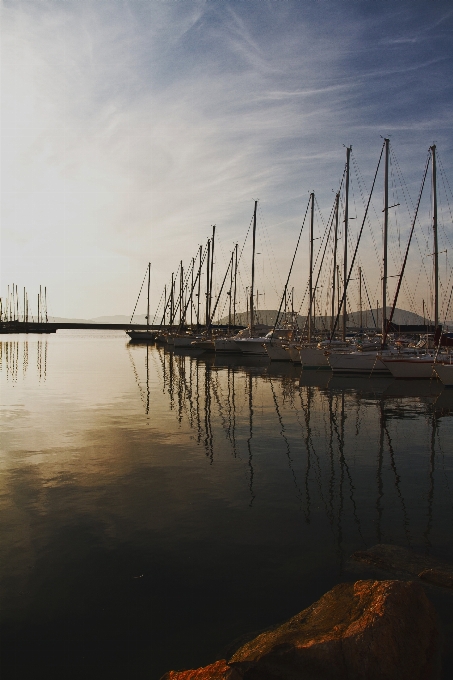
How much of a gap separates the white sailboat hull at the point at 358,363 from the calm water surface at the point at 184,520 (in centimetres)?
1632

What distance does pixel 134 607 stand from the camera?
6.07 metres

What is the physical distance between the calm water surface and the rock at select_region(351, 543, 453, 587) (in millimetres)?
307

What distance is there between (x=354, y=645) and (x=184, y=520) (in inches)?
185

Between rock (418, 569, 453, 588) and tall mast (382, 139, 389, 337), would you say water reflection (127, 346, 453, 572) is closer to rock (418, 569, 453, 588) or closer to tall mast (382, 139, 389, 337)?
rock (418, 569, 453, 588)

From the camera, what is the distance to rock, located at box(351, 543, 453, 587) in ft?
22.3

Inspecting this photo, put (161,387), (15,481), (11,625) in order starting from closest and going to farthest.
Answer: (11,625)
(15,481)
(161,387)

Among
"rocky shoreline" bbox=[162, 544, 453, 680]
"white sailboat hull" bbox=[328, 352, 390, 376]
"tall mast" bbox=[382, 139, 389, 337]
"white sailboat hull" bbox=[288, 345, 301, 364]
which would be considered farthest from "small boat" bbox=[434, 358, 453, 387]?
"rocky shoreline" bbox=[162, 544, 453, 680]

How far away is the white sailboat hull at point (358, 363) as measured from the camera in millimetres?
36562

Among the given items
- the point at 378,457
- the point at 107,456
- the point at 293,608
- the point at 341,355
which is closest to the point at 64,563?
the point at 293,608

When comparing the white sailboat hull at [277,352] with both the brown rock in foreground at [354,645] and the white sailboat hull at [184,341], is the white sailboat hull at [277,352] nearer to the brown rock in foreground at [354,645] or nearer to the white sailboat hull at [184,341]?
the white sailboat hull at [184,341]

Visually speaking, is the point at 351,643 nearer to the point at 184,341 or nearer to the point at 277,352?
the point at 277,352

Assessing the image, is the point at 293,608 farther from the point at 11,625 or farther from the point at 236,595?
the point at 11,625

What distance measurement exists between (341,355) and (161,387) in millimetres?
14634

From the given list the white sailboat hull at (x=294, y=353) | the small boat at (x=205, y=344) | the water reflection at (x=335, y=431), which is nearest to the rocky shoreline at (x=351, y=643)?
the water reflection at (x=335, y=431)
